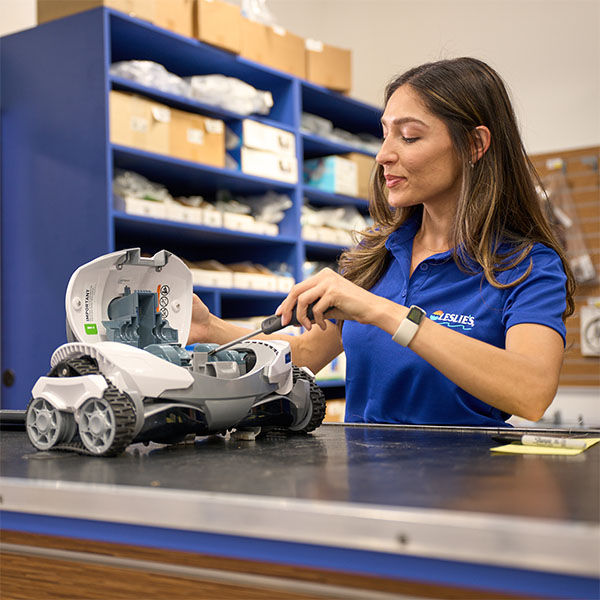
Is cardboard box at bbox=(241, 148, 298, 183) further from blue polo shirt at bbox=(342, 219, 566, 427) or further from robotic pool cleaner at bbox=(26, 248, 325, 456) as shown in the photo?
robotic pool cleaner at bbox=(26, 248, 325, 456)

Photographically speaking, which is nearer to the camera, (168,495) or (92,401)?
(168,495)

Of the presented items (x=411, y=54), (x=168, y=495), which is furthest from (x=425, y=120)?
(x=411, y=54)

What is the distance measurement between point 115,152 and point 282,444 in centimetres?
220

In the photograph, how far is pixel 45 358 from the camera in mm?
2988

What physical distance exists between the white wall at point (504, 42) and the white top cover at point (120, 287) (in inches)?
144

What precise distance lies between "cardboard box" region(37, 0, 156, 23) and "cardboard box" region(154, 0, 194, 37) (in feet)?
0.13

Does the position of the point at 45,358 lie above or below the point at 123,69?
below

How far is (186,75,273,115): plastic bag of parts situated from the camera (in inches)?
137

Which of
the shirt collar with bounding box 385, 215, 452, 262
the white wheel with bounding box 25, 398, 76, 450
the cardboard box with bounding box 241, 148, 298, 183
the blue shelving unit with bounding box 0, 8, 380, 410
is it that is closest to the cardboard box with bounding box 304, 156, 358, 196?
the cardboard box with bounding box 241, 148, 298, 183

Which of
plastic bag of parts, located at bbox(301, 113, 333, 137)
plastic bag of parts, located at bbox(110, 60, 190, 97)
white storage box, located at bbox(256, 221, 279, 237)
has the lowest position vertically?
white storage box, located at bbox(256, 221, 279, 237)

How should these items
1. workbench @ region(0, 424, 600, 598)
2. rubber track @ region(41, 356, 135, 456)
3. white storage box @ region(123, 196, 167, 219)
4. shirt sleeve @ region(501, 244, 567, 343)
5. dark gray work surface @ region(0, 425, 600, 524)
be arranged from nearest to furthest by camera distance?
workbench @ region(0, 424, 600, 598), dark gray work surface @ region(0, 425, 600, 524), rubber track @ region(41, 356, 135, 456), shirt sleeve @ region(501, 244, 567, 343), white storage box @ region(123, 196, 167, 219)

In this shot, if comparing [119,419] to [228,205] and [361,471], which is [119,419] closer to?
[361,471]

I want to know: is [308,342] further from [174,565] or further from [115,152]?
[115,152]

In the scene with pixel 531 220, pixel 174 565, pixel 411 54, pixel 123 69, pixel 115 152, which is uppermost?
pixel 411 54
